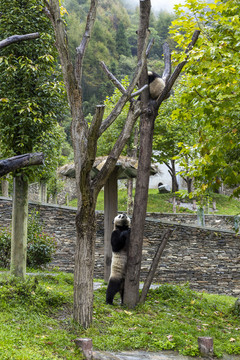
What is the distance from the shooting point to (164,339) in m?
6.00

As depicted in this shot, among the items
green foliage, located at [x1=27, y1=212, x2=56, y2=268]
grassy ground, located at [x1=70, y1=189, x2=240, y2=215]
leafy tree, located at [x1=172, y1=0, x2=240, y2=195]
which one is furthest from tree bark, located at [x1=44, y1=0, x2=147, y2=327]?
grassy ground, located at [x1=70, y1=189, x2=240, y2=215]

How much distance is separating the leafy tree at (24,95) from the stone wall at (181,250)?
17.2ft

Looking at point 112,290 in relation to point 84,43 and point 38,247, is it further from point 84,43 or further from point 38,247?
point 38,247

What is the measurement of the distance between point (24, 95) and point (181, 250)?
773 cm

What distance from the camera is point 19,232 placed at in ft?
27.1

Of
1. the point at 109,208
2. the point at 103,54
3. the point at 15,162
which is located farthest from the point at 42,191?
the point at 103,54

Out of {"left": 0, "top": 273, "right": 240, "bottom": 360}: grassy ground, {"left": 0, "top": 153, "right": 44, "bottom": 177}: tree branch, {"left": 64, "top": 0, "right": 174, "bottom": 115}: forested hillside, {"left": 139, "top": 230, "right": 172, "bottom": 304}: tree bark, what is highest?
{"left": 64, "top": 0, "right": 174, "bottom": 115}: forested hillside

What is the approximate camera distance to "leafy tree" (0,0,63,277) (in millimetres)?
8250

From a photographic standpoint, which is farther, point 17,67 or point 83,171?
point 17,67

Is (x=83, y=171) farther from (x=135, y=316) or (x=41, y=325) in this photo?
(x=135, y=316)

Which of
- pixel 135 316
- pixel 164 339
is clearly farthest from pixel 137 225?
pixel 164 339

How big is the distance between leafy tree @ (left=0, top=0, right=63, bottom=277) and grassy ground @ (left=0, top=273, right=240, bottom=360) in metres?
1.43

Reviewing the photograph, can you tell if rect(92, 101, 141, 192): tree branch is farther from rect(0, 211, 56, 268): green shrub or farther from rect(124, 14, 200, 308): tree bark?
rect(0, 211, 56, 268): green shrub

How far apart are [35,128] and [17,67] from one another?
4.29 feet
